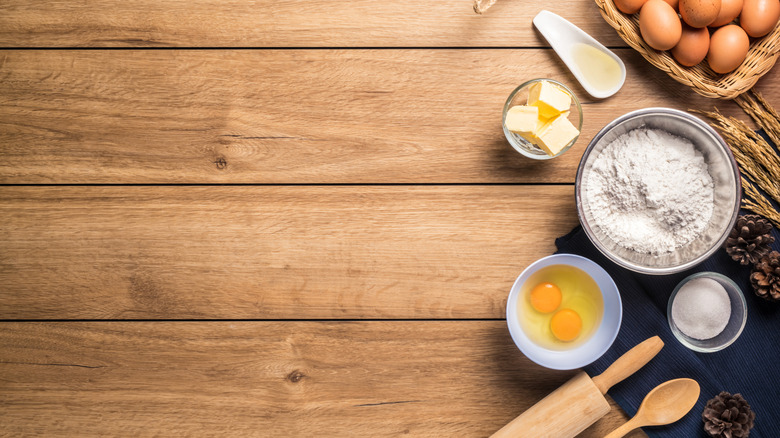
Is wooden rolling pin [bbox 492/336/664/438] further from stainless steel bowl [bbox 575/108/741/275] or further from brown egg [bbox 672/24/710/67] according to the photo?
brown egg [bbox 672/24/710/67]

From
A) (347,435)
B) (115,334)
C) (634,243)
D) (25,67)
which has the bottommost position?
(347,435)

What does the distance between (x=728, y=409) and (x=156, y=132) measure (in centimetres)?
113

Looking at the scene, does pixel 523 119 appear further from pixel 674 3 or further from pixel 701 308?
pixel 701 308

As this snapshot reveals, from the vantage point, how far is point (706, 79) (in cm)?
88

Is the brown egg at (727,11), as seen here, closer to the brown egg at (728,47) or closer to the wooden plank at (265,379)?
the brown egg at (728,47)

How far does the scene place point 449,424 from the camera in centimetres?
93

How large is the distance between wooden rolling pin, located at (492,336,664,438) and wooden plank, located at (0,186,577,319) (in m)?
0.18

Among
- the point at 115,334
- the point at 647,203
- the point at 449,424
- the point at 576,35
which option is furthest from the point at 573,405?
the point at 115,334

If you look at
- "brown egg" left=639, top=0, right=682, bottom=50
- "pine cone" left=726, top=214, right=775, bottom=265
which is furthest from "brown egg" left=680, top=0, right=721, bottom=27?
"pine cone" left=726, top=214, right=775, bottom=265

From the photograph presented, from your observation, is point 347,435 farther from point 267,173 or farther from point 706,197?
point 706,197

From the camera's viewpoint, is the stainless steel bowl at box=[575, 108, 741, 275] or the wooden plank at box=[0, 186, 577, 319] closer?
the stainless steel bowl at box=[575, 108, 741, 275]

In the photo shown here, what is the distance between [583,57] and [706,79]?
21 cm

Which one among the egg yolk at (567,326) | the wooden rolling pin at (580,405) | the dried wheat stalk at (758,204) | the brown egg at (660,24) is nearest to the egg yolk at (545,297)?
the egg yolk at (567,326)

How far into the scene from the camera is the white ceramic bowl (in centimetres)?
85
